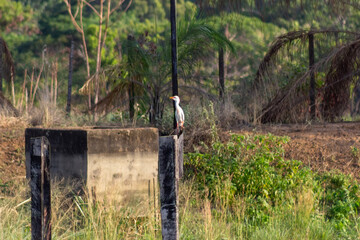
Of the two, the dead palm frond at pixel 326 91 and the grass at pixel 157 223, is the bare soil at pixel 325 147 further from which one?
the grass at pixel 157 223

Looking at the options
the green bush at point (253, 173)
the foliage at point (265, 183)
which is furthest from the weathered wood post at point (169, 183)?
the green bush at point (253, 173)

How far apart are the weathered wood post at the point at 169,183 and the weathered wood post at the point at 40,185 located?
0.83 m

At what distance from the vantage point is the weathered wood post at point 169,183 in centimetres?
340

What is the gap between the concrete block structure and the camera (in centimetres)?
598

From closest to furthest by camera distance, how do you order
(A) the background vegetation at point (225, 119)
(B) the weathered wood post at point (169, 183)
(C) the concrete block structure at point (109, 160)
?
(B) the weathered wood post at point (169, 183) → (A) the background vegetation at point (225, 119) → (C) the concrete block structure at point (109, 160)

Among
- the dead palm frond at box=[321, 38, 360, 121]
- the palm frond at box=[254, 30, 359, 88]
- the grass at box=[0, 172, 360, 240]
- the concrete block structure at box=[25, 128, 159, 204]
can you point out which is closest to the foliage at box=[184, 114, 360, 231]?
the grass at box=[0, 172, 360, 240]

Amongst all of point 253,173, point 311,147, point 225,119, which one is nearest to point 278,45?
point 225,119

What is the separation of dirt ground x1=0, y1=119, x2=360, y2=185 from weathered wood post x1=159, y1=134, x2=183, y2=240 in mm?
4509

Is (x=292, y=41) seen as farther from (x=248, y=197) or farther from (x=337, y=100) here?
(x=248, y=197)

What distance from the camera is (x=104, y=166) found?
6039mm

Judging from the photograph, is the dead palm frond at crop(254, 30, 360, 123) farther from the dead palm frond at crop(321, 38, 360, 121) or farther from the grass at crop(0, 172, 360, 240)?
the grass at crop(0, 172, 360, 240)

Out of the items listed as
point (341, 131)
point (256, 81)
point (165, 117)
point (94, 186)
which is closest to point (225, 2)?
point (256, 81)

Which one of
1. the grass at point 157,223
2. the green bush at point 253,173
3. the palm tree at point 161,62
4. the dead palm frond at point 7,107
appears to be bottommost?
the grass at point 157,223

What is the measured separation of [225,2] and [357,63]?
304 centimetres
